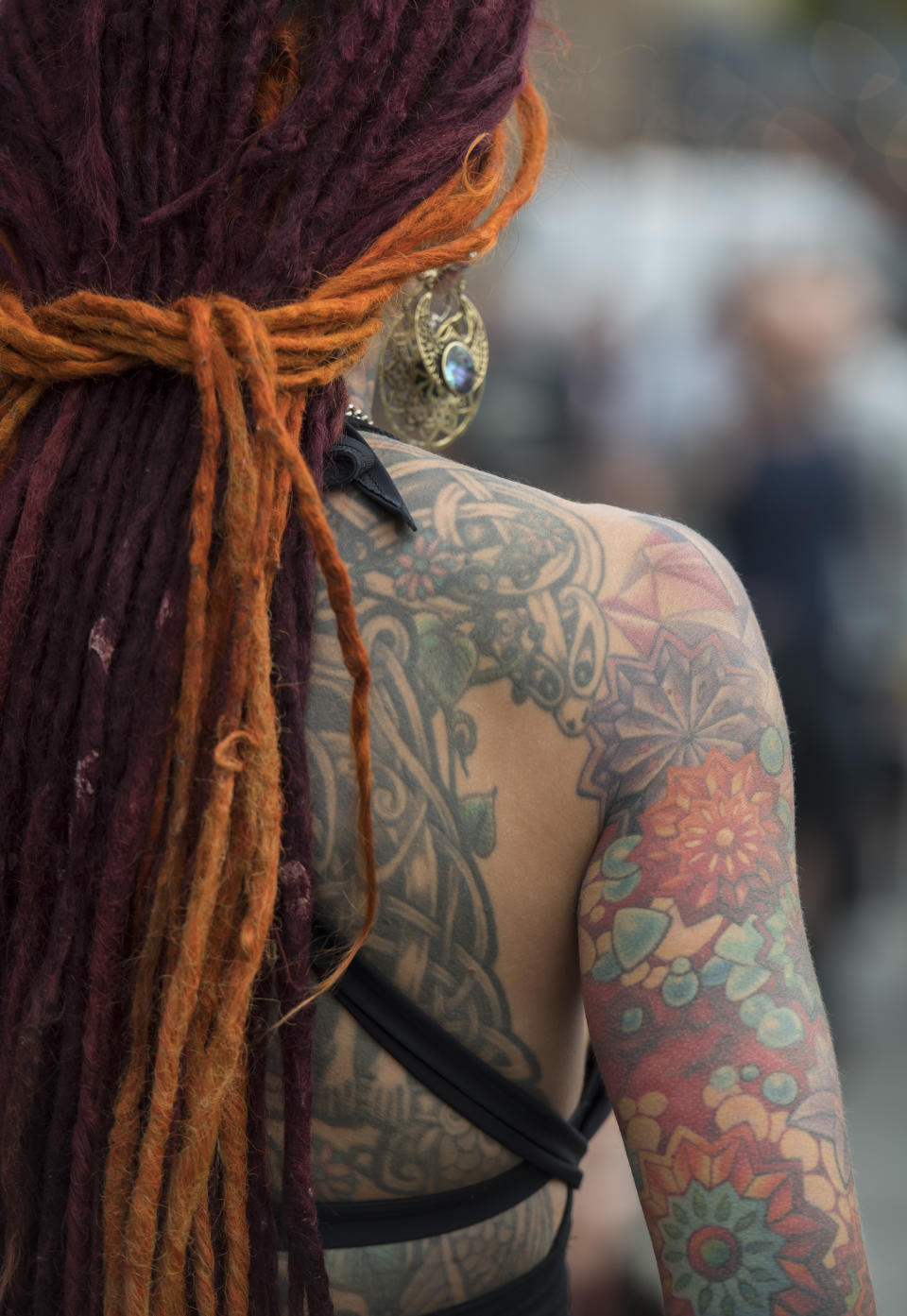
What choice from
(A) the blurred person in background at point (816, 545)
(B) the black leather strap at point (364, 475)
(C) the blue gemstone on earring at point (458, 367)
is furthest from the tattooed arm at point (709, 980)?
(A) the blurred person in background at point (816, 545)

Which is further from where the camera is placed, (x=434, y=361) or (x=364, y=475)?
(x=434, y=361)

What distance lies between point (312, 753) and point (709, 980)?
0.44 m

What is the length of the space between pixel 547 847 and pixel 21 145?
897 millimetres

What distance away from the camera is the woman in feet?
4.01

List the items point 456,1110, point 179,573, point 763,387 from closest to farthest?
1. point 179,573
2. point 456,1110
3. point 763,387

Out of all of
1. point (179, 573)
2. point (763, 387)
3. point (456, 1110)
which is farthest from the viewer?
point (763, 387)

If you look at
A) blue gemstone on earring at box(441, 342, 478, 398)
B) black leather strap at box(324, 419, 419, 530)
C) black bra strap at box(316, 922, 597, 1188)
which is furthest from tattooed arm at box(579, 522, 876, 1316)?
blue gemstone on earring at box(441, 342, 478, 398)

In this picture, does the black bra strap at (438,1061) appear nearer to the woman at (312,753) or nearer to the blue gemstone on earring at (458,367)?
the woman at (312,753)

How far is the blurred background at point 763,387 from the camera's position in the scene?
461 centimetres

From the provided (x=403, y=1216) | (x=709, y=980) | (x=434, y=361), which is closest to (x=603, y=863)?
(x=709, y=980)

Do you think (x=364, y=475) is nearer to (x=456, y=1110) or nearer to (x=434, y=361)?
(x=434, y=361)

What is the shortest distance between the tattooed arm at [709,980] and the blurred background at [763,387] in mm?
760

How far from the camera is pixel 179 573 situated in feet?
4.08

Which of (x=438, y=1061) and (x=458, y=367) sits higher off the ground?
(x=458, y=367)
